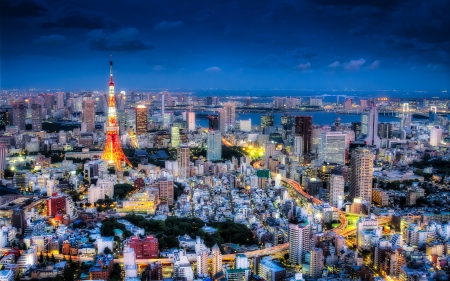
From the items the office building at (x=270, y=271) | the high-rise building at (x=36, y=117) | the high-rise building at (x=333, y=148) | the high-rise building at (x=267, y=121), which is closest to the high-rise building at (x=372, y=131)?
the high-rise building at (x=333, y=148)

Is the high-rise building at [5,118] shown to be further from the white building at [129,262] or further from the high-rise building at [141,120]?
the white building at [129,262]

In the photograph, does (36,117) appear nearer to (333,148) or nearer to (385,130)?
(333,148)

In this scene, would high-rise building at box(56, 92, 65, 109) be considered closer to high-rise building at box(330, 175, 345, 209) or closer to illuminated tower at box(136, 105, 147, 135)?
illuminated tower at box(136, 105, 147, 135)

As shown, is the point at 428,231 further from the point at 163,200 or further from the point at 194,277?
the point at 163,200

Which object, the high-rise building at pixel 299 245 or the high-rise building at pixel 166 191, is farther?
the high-rise building at pixel 166 191

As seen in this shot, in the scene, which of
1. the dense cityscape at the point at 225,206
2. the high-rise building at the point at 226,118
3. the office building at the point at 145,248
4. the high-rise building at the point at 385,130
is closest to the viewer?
the dense cityscape at the point at 225,206

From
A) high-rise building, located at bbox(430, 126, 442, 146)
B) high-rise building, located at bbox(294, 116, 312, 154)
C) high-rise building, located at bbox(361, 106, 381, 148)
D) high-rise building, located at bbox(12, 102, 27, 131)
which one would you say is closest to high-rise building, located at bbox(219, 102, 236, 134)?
high-rise building, located at bbox(294, 116, 312, 154)
